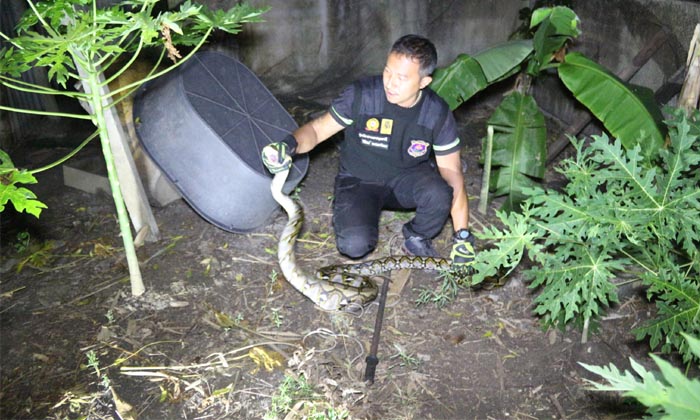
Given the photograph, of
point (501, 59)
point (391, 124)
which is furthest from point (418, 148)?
point (501, 59)

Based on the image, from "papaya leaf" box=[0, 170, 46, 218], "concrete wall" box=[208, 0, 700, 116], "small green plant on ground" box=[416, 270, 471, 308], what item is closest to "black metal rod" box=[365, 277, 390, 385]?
"small green plant on ground" box=[416, 270, 471, 308]

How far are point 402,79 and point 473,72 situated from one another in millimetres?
1199

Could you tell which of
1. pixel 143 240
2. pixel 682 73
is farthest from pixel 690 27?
pixel 143 240

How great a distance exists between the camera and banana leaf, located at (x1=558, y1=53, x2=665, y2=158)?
12.7 feet

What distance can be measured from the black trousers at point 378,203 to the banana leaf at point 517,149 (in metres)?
0.71

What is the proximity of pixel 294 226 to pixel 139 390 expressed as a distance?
4.35ft

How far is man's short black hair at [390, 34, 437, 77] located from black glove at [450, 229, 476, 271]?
103 centimetres

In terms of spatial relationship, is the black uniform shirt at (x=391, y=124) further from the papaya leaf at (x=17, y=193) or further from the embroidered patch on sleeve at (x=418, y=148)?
the papaya leaf at (x=17, y=193)

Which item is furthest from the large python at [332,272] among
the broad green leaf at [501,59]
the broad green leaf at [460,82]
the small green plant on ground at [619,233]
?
the broad green leaf at [501,59]

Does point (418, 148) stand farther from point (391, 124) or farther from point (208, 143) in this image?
point (208, 143)

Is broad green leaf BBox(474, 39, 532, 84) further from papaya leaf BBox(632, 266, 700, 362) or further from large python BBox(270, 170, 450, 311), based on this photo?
papaya leaf BBox(632, 266, 700, 362)

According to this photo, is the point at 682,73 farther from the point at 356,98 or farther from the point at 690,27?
the point at 356,98

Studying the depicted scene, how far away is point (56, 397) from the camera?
287cm

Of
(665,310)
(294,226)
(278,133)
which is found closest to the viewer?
(665,310)
